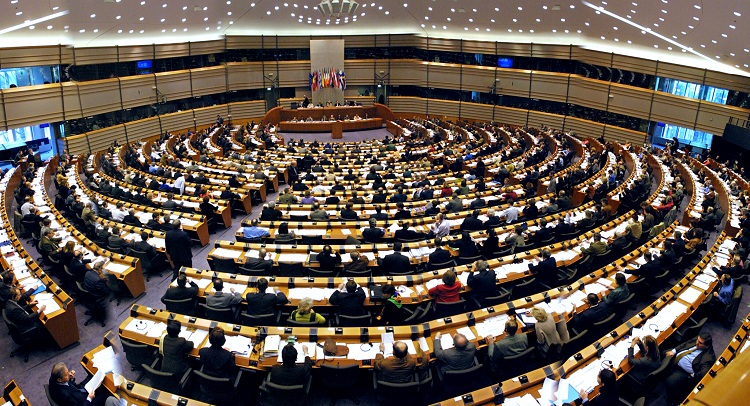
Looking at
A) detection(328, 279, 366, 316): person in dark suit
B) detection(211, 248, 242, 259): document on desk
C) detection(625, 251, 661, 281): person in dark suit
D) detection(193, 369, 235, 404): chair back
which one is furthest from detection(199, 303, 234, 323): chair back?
detection(625, 251, 661, 281): person in dark suit

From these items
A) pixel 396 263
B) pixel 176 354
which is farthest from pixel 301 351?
pixel 396 263

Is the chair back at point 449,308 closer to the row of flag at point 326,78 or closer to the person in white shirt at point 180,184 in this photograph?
the person in white shirt at point 180,184

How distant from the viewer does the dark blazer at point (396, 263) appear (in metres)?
10.5

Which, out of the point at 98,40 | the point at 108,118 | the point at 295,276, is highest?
the point at 98,40

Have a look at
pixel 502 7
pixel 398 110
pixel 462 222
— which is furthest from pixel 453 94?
pixel 462 222

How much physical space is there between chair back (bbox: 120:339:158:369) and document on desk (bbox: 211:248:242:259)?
3305 millimetres

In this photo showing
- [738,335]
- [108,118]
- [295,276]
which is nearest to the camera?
[738,335]

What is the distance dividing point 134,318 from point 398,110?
106 feet

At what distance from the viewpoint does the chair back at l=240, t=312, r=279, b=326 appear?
28.5 ft

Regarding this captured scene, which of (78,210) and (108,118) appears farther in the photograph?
(108,118)

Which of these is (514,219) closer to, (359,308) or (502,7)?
(359,308)

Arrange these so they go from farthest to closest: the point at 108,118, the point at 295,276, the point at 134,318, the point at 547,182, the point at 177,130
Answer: the point at 177,130
the point at 108,118
the point at 547,182
the point at 295,276
the point at 134,318

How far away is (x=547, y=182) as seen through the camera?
18594 millimetres

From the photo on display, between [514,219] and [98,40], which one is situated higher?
[98,40]
